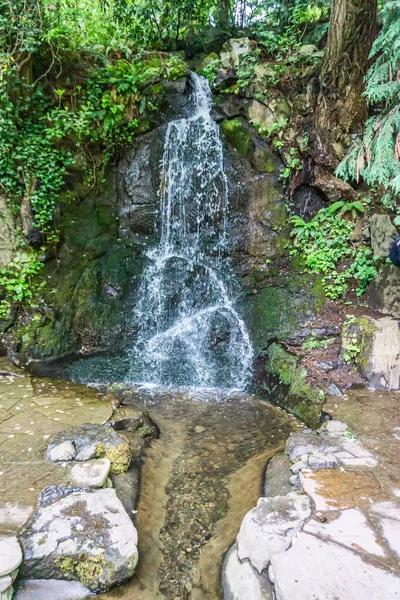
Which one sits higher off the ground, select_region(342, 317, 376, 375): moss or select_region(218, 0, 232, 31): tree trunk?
select_region(218, 0, 232, 31): tree trunk

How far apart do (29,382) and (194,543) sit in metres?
3.15

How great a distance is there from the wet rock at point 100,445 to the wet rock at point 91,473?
12cm

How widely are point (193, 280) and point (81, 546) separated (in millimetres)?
4952

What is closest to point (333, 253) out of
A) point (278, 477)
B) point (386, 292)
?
point (386, 292)

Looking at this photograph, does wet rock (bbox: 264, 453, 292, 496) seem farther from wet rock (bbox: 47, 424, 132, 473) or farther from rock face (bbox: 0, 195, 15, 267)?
rock face (bbox: 0, 195, 15, 267)

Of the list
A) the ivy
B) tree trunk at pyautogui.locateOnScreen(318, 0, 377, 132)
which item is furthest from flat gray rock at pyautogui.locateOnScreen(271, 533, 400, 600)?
tree trunk at pyautogui.locateOnScreen(318, 0, 377, 132)

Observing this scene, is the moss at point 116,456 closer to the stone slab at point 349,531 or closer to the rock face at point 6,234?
the stone slab at point 349,531

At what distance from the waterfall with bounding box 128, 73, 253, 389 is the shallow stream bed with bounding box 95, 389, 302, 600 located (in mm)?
762

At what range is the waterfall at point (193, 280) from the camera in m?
5.82

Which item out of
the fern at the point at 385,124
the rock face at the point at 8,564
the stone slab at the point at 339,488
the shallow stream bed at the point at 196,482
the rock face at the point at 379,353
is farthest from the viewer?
the fern at the point at 385,124

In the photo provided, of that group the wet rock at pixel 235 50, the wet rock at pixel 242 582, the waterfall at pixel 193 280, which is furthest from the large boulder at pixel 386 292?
the wet rock at pixel 235 50

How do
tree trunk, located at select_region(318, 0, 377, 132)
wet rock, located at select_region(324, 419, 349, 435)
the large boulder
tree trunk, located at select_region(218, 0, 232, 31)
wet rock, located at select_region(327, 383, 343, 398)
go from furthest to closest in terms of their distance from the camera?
tree trunk, located at select_region(218, 0, 232, 31), tree trunk, located at select_region(318, 0, 377, 132), the large boulder, wet rock, located at select_region(327, 383, 343, 398), wet rock, located at select_region(324, 419, 349, 435)

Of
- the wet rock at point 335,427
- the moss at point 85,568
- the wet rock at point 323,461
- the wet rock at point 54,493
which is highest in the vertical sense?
the wet rock at point 335,427

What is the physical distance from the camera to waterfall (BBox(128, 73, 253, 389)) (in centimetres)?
582
